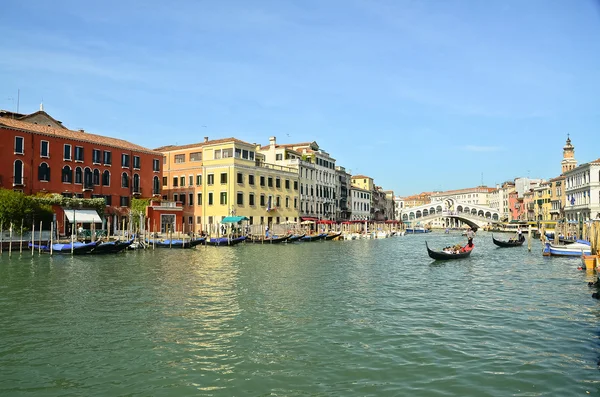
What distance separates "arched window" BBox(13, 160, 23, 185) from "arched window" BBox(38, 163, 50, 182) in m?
1.03

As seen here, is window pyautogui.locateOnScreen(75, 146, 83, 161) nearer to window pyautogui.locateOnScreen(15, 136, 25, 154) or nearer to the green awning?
window pyautogui.locateOnScreen(15, 136, 25, 154)

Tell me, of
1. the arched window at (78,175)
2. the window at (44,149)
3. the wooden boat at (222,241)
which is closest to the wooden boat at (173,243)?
the wooden boat at (222,241)

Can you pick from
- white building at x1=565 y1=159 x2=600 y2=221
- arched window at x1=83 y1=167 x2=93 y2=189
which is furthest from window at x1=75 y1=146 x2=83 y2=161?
white building at x1=565 y1=159 x2=600 y2=221

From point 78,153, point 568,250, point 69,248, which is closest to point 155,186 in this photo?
point 78,153

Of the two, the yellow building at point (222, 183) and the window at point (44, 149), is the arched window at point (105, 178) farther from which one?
the yellow building at point (222, 183)

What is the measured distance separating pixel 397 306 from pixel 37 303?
8050mm

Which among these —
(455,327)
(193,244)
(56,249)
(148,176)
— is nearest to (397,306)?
(455,327)

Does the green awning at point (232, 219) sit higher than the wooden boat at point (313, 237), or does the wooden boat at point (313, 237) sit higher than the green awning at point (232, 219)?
the green awning at point (232, 219)

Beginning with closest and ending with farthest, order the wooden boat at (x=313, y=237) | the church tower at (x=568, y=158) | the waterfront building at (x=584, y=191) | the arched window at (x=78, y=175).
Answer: the arched window at (x=78, y=175) < the wooden boat at (x=313, y=237) < the waterfront building at (x=584, y=191) < the church tower at (x=568, y=158)

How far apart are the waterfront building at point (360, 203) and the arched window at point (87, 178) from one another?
1525 inches

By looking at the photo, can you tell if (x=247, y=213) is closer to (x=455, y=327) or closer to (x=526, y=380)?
(x=455, y=327)

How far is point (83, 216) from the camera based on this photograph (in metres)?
28.0

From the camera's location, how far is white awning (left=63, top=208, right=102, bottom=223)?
2742cm

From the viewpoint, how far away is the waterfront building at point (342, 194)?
186 ft
